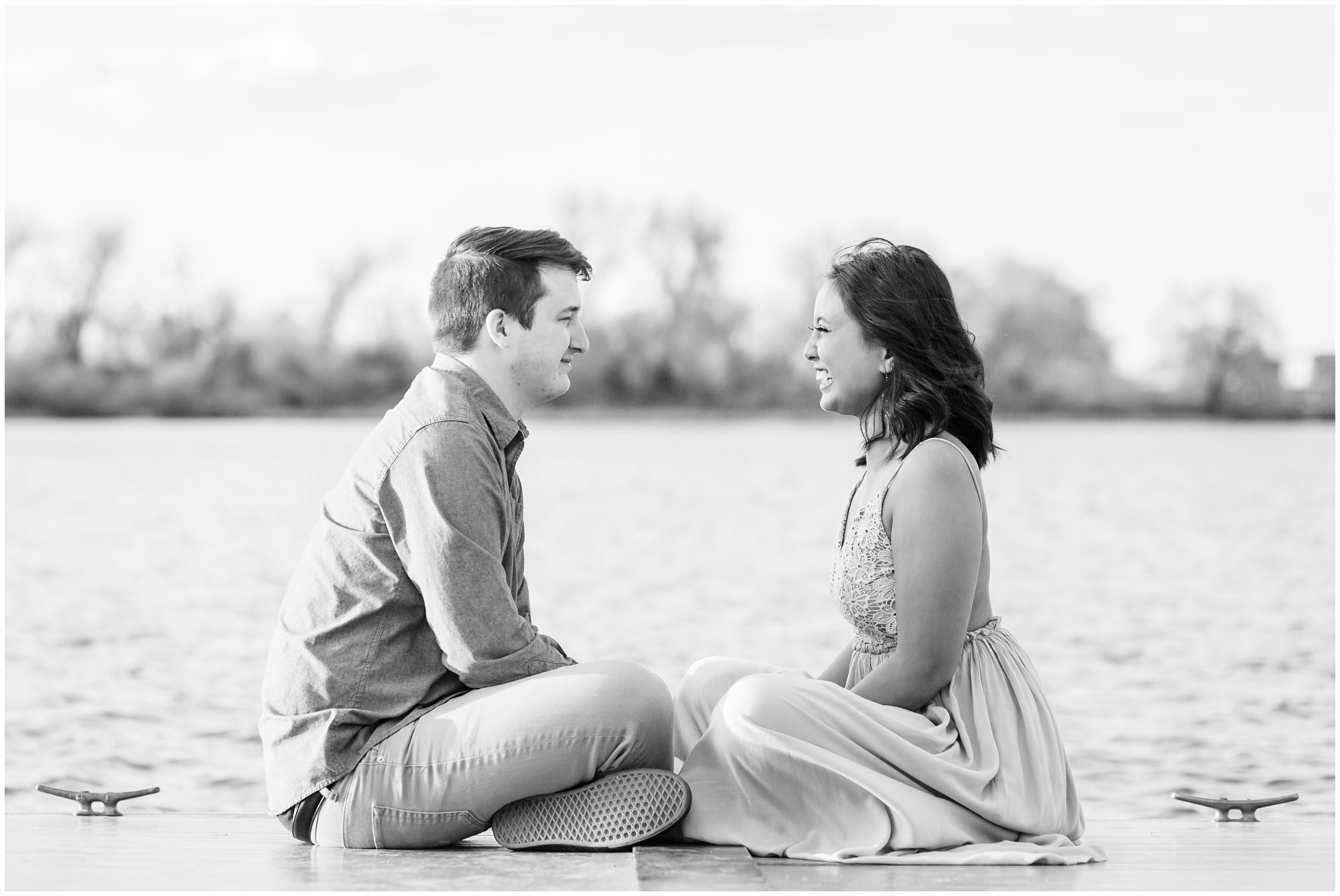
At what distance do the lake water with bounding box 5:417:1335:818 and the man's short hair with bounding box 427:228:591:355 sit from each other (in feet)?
8.23

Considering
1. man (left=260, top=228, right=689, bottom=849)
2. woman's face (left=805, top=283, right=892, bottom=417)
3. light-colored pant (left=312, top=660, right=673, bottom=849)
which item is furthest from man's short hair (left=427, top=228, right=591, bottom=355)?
light-colored pant (left=312, top=660, right=673, bottom=849)

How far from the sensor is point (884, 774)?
2707 millimetres

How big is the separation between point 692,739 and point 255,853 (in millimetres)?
826

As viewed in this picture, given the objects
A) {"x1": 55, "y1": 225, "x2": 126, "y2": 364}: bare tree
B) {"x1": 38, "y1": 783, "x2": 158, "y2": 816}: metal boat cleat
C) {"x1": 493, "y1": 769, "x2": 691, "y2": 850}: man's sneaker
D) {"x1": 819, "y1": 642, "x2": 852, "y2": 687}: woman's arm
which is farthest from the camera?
{"x1": 55, "y1": 225, "x2": 126, "y2": 364}: bare tree

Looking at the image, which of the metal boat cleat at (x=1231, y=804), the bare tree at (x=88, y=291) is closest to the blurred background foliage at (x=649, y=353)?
the bare tree at (x=88, y=291)

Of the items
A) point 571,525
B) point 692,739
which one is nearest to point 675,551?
point 571,525

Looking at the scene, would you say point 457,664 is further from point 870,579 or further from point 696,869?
point 870,579

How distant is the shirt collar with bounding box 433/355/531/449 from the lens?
271 centimetres

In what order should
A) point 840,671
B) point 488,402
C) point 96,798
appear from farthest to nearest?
point 96,798 → point 840,671 → point 488,402

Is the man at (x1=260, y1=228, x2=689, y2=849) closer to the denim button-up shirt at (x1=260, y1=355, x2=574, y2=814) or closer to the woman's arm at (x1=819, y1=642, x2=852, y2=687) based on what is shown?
the denim button-up shirt at (x1=260, y1=355, x2=574, y2=814)

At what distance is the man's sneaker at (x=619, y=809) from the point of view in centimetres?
267

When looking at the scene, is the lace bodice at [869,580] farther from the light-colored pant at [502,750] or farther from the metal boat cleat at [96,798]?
the metal boat cleat at [96,798]

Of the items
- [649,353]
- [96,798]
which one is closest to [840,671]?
[96,798]

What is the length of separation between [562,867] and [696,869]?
8.9 inches
